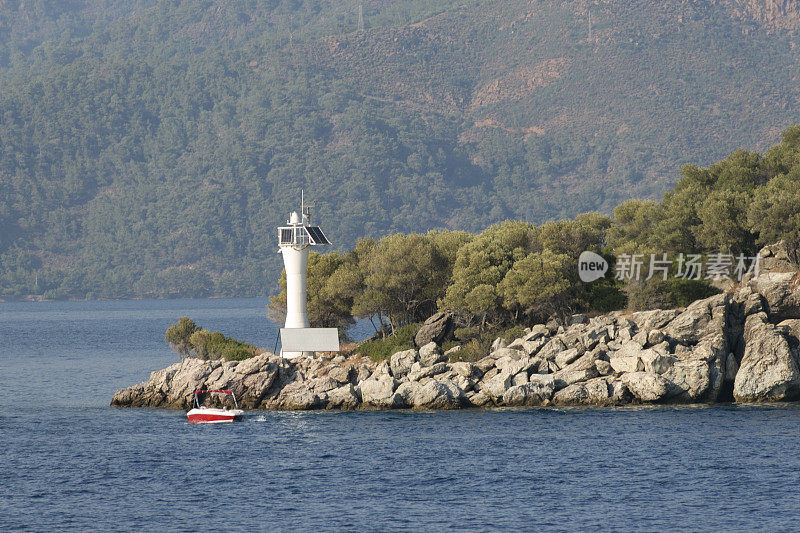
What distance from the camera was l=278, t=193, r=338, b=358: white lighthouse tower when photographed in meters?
68.7

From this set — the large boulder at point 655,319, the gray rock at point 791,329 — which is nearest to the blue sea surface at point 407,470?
the gray rock at point 791,329

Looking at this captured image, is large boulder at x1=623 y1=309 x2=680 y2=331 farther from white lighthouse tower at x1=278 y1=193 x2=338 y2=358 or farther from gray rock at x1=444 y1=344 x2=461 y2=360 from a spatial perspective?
white lighthouse tower at x1=278 y1=193 x2=338 y2=358

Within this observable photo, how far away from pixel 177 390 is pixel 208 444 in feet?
42.0

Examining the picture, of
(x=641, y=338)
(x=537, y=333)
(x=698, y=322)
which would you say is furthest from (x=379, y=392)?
(x=698, y=322)

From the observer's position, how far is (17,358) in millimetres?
114812

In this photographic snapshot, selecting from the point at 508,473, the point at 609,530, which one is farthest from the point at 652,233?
the point at 609,530

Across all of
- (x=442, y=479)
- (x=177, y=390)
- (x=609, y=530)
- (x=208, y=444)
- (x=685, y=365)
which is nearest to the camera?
(x=609, y=530)

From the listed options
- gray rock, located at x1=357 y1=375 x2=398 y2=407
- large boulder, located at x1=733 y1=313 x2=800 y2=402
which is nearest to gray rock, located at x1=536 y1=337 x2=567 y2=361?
gray rock, located at x1=357 y1=375 x2=398 y2=407

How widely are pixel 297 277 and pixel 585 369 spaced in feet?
68.0

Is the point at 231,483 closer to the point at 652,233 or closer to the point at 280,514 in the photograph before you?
the point at 280,514

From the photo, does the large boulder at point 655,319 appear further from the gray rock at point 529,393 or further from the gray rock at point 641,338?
the gray rock at point 529,393

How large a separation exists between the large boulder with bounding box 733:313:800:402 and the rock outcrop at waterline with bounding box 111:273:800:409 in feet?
0.20

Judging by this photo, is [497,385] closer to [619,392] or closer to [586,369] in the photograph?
[586,369]

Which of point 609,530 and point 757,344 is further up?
point 757,344
